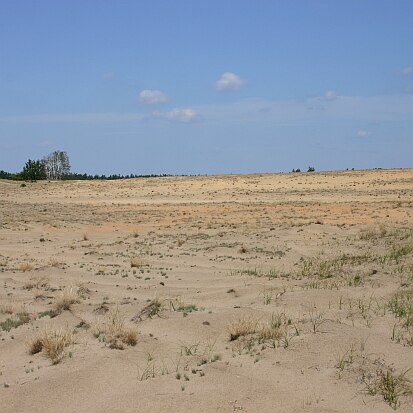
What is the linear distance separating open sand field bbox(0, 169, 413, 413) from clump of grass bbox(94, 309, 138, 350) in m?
0.02

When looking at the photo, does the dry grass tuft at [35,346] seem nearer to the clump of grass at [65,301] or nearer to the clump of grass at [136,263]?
the clump of grass at [65,301]

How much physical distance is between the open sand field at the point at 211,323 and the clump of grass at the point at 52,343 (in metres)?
0.02

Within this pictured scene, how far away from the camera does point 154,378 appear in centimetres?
651

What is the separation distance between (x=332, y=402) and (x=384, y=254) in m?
8.11

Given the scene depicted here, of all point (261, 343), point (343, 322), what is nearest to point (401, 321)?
point (343, 322)

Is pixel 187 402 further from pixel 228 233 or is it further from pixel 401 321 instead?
pixel 228 233

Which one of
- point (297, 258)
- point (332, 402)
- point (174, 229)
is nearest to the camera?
point (332, 402)

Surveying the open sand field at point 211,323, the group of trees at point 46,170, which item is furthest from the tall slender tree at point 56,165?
the open sand field at point 211,323

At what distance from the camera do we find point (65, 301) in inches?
389

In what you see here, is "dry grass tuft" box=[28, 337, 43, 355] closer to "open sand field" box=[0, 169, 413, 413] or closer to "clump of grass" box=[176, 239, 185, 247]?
"open sand field" box=[0, 169, 413, 413]

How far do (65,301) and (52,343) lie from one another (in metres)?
2.38

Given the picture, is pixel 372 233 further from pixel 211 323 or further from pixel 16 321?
pixel 16 321

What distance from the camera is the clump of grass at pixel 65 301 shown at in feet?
31.9

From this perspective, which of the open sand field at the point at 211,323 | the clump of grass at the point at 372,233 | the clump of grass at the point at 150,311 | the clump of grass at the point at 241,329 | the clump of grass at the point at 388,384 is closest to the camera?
the clump of grass at the point at 388,384
